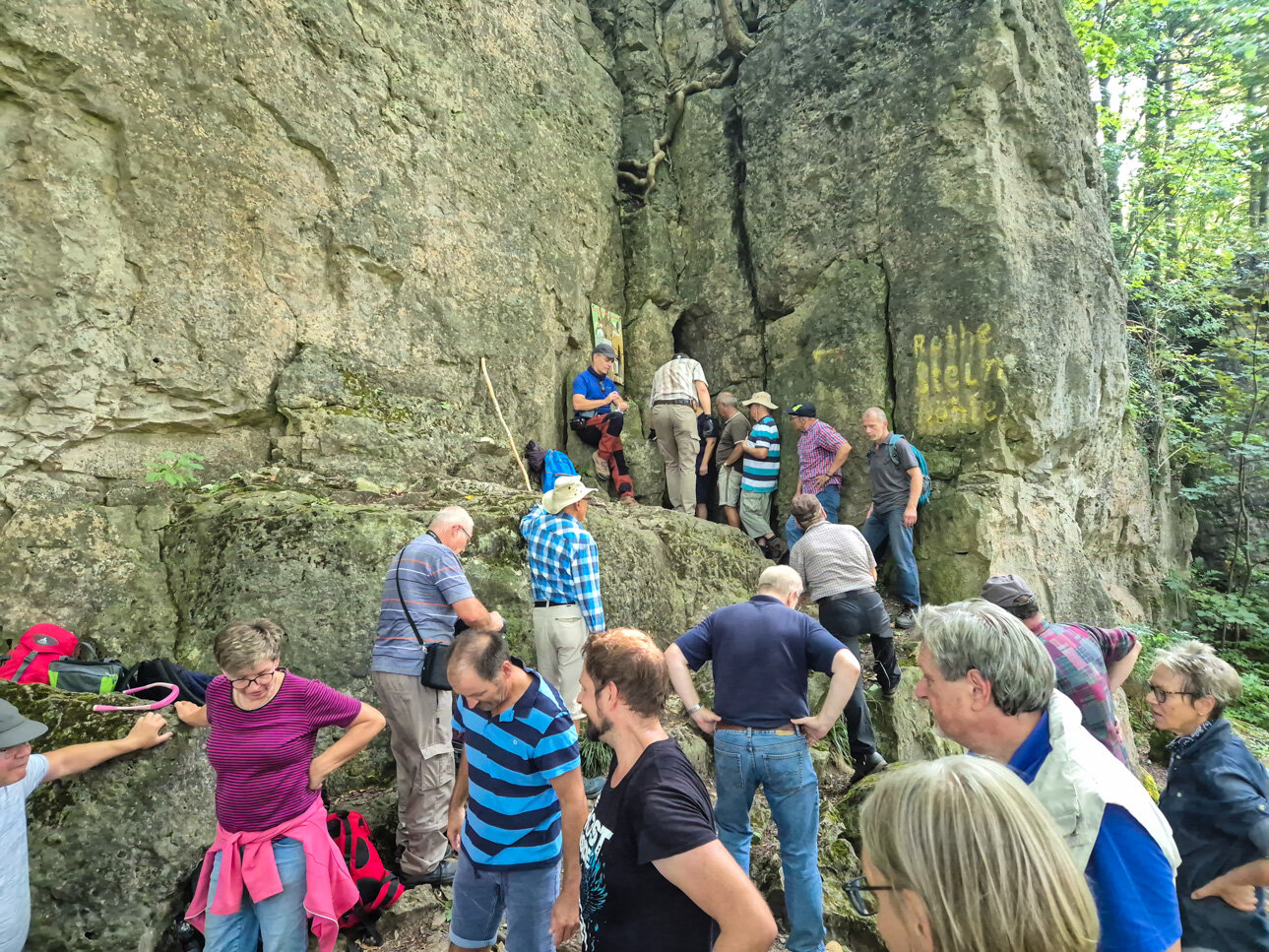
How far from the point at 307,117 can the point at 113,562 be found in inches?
169

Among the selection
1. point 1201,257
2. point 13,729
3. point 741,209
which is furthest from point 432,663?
point 1201,257

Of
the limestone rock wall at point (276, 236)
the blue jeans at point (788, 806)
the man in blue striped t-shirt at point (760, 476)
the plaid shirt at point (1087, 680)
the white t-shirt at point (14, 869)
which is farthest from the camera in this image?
the man in blue striped t-shirt at point (760, 476)

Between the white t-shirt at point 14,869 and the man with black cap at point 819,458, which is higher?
the man with black cap at point 819,458

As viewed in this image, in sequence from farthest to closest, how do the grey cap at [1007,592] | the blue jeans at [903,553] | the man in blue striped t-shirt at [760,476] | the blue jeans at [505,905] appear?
the man in blue striped t-shirt at [760,476], the blue jeans at [903,553], the grey cap at [1007,592], the blue jeans at [505,905]

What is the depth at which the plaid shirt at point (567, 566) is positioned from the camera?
176 inches

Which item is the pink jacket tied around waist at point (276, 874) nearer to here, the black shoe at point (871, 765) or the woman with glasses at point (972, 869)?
the woman with glasses at point (972, 869)

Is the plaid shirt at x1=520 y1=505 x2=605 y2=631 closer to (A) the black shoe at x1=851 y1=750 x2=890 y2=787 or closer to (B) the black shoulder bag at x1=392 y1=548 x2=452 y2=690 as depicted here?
(B) the black shoulder bag at x1=392 y1=548 x2=452 y2=690

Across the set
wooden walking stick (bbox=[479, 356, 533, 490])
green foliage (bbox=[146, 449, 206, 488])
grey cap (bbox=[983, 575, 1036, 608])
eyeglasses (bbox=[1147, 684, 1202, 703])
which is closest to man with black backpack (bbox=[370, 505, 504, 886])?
grey cap (bbox=[983, 575, 1036, 608])

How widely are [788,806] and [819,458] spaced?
17.3 feet

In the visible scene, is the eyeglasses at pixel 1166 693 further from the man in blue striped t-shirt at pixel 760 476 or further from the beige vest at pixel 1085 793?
the man in blue striped t-shirt at pixel 760 476

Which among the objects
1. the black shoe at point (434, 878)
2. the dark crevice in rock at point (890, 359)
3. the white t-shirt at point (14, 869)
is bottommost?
the black shoe at point (434, 878)

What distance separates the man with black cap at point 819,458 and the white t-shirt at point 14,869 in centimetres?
675

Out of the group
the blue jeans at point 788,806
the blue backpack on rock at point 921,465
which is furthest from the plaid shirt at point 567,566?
the blue backpack on rock at point 921,465

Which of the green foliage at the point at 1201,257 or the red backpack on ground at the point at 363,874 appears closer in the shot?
the red backpack on ground at the point at 363,874
